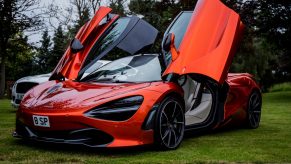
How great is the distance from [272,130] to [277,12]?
46.9ft

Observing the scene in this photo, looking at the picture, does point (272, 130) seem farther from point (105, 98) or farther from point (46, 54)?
point (46, 54)

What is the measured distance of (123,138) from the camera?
15.4 feet

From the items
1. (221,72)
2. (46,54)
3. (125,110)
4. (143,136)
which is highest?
(221,72)

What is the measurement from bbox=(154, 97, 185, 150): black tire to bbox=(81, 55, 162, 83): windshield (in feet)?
1.46

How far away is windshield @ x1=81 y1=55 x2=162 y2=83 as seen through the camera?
5516 mm

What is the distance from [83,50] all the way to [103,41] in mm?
332

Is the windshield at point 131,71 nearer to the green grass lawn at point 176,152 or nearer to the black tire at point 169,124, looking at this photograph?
the black tire at point 169,124

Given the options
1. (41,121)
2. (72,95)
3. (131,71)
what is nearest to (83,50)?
(131,71)

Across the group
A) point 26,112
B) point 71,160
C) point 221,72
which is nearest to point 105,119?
point 71,160

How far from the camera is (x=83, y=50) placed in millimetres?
6281

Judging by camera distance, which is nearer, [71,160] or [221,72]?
[71,160]

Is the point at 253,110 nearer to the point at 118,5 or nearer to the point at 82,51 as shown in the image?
the point at 82,51

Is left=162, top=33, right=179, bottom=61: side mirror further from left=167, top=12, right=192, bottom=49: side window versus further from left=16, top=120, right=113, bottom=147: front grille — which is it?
left=16, top=120, right=113, bottom=147: front grille

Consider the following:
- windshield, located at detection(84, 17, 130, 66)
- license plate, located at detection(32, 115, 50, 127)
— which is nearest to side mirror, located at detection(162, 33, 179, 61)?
windshield, located at detection(84, 17, 130, 66)
